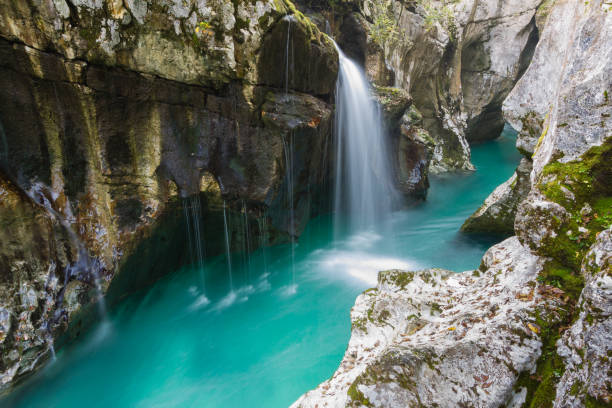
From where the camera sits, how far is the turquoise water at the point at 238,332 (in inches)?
211

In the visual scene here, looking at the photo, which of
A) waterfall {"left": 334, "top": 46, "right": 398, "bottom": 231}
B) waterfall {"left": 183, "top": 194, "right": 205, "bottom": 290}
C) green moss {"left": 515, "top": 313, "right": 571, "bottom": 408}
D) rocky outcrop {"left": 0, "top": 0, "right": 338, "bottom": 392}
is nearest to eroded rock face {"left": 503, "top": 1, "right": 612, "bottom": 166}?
green moss {"left": 515, "top": 313, "right": 571, "bottom": 408}

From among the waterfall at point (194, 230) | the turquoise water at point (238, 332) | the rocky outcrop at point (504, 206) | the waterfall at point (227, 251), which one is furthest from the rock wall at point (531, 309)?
the waterfall at point (194, 230)

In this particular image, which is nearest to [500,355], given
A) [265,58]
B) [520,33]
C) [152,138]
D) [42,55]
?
[265,58]

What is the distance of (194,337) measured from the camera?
653 centimetres

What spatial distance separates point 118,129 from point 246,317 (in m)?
4.75

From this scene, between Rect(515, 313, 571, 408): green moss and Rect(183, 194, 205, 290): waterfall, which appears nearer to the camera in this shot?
Rect(515, 313, 571, 408): green moss

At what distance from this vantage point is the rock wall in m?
2.35

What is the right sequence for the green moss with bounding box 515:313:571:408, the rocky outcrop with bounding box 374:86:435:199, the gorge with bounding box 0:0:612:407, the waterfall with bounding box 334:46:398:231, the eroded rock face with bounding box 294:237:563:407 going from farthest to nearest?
the rocky outcrop with bounding box 374:86:435:199 → the waterfall with bounding box 334:46:398:231 → the gorge with bounding box 0:0:612:407 → the eroded rock face with bounding box 294:237:563:407 → the green moss with bounding box 515:313:571:408

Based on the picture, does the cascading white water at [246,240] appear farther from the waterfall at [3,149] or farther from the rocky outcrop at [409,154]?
the rocky outcrop at [409,154]

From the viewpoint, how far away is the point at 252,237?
8609 millimetres

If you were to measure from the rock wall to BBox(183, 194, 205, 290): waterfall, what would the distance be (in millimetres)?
4575

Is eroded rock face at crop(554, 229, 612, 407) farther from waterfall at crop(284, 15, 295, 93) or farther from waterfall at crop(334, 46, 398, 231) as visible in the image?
waterfall at crop(334, 46, 398, 231)

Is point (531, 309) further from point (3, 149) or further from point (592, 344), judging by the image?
point (3, 149)

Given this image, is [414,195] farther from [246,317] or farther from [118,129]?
[118,129]
